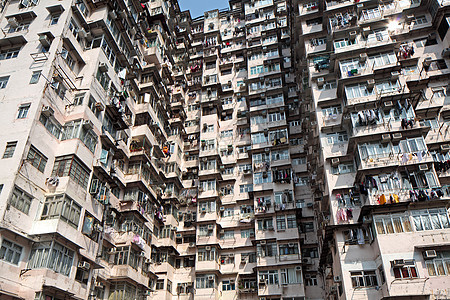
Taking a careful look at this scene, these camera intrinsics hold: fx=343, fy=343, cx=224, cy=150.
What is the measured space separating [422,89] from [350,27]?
25.3ft

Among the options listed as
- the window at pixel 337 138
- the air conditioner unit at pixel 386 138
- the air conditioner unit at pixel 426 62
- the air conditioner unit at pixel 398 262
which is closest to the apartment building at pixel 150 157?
the window at pixel 337 138

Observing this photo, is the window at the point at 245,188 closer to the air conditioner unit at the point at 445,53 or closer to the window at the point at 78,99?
the window at the point at 78,99

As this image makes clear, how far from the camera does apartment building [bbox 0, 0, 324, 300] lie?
1931cm

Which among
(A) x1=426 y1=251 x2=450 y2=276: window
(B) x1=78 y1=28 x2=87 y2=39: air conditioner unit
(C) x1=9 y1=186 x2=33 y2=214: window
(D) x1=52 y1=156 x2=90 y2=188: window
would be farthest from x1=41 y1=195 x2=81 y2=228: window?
(A) x1=426 y1=251 x2=450 y2=276: window

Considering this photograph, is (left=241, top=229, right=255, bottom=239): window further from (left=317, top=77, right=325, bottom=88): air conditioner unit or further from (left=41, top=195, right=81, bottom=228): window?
(left=41, top=195, right=81, bottom=228): window

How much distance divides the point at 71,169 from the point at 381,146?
2019 cm

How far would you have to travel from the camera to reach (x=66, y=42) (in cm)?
2362

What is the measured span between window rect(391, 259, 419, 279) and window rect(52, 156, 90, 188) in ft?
63.2

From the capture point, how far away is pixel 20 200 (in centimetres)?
1806

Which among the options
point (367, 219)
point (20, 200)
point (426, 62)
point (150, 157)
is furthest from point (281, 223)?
point (20, 200)

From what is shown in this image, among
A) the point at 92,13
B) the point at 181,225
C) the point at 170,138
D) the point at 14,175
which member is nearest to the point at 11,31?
the point at 92,13

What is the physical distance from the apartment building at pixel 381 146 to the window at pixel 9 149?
2000cm

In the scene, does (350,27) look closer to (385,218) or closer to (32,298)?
(385,218)

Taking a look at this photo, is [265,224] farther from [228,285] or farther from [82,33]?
[82,33]
